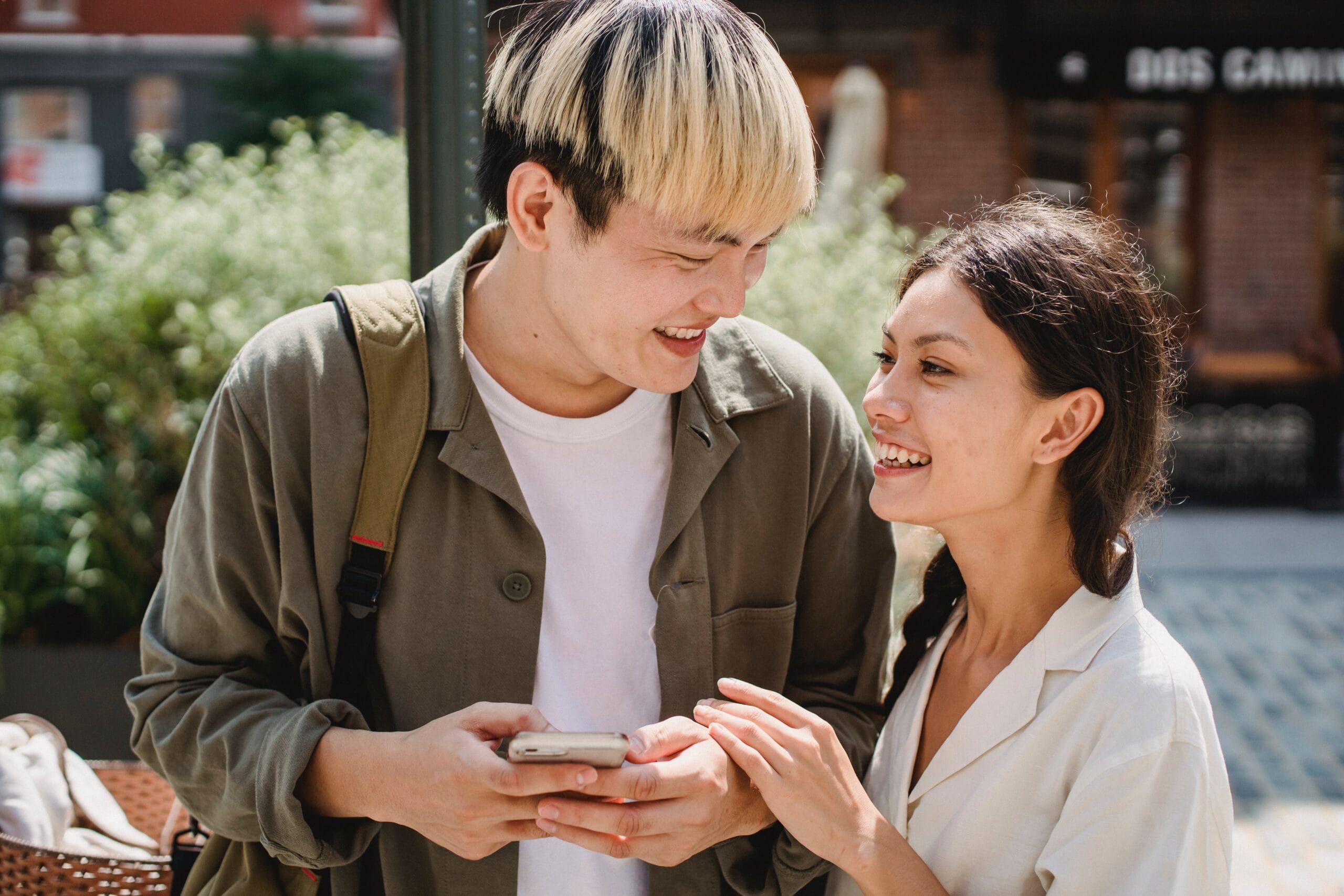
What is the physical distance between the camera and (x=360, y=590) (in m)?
1.75

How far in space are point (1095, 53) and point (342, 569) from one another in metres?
10.4

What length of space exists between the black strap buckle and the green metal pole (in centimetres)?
86

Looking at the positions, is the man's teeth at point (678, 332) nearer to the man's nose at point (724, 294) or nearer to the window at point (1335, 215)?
the man's nose at point (724, 294)

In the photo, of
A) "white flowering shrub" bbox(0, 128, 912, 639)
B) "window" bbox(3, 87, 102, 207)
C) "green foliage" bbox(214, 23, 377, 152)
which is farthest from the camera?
"window" bbox(3, 87, 102, 207)

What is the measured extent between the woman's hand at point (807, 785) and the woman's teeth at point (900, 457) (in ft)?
1.42

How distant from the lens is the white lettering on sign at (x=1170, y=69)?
1064cm

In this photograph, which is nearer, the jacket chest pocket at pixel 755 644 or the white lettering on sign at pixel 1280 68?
the jacket chest pocket at pixel 755 644

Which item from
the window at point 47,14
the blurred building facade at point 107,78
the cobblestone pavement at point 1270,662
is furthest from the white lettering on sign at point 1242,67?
the window at point 47,14

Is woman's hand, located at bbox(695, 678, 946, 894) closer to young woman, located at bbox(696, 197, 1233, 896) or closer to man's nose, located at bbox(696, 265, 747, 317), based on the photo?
young woman, located at bbox(696, 197, 1233, 896)

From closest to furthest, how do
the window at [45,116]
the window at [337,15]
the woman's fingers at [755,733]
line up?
the woman's fingers at [755,733] → the window at [337,15] → the window at [45,116]

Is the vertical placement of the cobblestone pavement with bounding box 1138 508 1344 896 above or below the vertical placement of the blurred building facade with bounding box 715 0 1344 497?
below

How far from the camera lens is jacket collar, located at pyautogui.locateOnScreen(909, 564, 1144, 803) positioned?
1771 mm

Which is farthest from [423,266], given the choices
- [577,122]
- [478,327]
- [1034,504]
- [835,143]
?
[835,143]

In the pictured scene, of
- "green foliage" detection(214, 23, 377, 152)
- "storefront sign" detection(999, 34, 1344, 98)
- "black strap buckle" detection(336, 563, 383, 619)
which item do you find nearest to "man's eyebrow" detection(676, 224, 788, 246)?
"black strap buckle" detection(336, 563, 383, 619)
